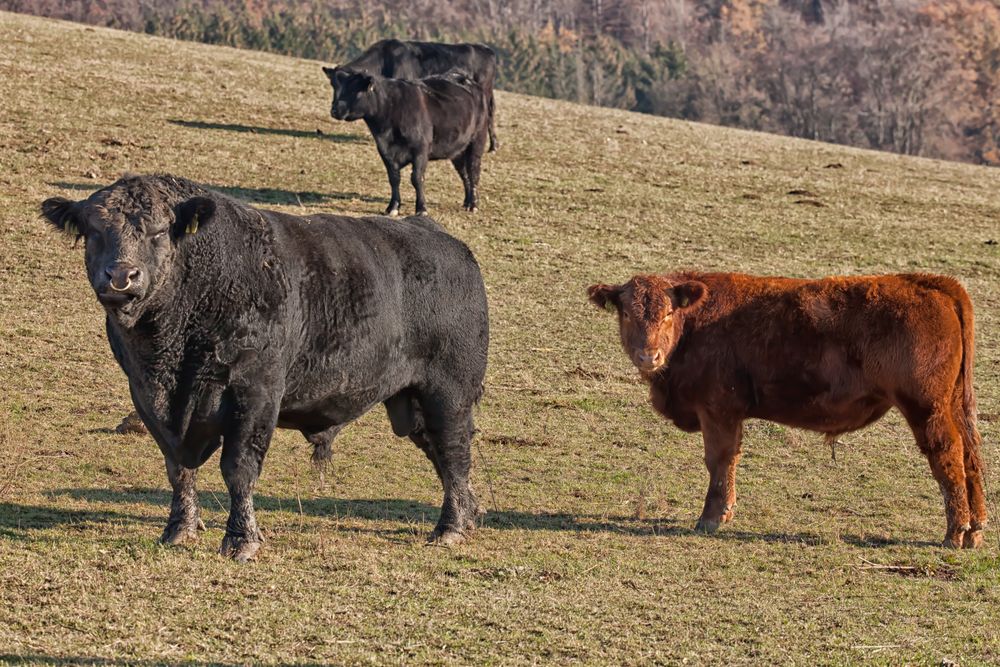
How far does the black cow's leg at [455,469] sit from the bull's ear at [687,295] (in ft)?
5.82

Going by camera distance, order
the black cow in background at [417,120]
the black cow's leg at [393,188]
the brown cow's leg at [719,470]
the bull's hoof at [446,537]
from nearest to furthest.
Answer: the bull's hoof at [446,537] < the brown cow's leg at [719,470] < the black cow's leg at [393,188] < the black cow in background at [417,120]

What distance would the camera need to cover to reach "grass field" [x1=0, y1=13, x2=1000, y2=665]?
22.3 feet

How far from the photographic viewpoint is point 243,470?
7957 mm

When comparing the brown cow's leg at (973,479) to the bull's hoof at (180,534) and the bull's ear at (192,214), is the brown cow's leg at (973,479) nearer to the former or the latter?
the bull's hoof at (180,534)

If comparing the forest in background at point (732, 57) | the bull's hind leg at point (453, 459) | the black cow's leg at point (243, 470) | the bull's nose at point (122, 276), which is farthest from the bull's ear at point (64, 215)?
the forest in background at point (732, 57)

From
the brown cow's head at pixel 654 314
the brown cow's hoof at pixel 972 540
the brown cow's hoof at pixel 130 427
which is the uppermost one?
the brown cow's head at pixel 654 314

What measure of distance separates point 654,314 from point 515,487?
73.7 inches

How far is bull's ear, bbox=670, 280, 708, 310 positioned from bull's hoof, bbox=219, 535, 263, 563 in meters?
3.62

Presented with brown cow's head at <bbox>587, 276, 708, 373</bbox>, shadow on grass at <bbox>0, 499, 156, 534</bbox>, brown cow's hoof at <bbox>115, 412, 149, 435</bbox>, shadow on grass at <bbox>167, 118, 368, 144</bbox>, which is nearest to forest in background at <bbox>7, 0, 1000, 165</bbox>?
shadow on grass at <bbox>167, 118, 368, 144</bbox>

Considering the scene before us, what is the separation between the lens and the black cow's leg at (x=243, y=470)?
7914 mm

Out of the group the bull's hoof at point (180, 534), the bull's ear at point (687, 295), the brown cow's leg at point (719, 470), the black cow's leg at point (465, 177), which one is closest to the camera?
the bull's hoof at point (180, 534)

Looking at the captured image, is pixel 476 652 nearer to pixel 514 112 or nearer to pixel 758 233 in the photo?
pixel 758 233

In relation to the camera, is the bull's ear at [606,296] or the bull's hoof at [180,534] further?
the bull's ear at [606,296]

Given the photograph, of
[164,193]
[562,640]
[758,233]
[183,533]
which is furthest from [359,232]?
[758,233]
